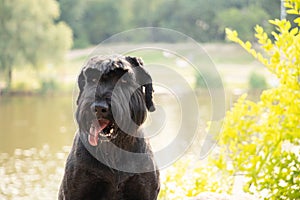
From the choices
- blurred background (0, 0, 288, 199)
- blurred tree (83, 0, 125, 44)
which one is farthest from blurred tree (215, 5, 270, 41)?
blurred tree (83, 0, 125, 44)

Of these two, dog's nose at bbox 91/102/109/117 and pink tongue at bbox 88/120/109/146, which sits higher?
dog's nose at bbox 91/102/109/117

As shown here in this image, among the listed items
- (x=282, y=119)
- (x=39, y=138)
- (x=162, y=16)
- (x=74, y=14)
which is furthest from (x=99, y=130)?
(x=74, y=14)

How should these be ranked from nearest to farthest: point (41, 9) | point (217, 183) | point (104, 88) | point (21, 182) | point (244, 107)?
point (104, 88), point (244, 107), point (217, 183), point (21, 182), point (41, 9)

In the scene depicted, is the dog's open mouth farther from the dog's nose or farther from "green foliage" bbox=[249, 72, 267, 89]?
"green foliage" bbox=[249, 72, 267, 89]

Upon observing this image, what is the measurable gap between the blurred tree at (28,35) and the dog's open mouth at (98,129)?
11465mm

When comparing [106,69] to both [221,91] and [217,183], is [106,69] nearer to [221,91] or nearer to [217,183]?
[221,91]

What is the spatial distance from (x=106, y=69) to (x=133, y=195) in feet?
1.47

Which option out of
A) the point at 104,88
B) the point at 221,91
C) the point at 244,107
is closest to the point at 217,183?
the point at 244,107

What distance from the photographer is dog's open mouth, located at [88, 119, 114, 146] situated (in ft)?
5.41

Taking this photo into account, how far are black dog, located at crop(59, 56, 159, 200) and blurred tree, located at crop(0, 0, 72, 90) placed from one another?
11.3 metres

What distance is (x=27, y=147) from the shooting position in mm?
8430

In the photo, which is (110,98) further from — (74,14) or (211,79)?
(74,14)

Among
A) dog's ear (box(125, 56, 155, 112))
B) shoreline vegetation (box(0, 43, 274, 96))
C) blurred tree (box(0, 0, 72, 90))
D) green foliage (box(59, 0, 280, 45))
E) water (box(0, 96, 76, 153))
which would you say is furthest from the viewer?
blurred tree (box(0, 0, 72, 90))

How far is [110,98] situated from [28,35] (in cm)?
1155
